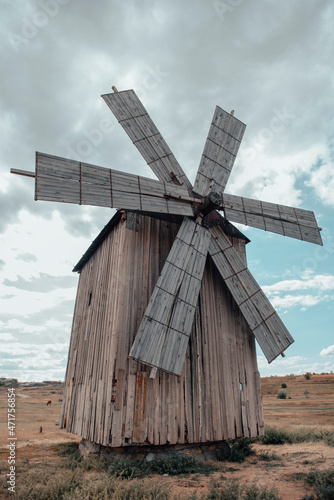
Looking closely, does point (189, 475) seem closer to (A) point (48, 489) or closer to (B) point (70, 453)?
(A) point (48, 489)

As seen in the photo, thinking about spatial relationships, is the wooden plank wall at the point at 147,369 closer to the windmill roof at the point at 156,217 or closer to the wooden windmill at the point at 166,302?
the wooden windmill at the point at 166,302

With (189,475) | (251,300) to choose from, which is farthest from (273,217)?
(189,475)

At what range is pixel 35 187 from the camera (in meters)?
6.31

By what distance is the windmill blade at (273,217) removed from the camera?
9234 mm

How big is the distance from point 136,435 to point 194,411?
149 cm

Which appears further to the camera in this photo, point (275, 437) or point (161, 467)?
point (275, 437)

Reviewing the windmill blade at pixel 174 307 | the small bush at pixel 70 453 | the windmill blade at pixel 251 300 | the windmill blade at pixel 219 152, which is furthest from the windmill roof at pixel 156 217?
the small bush at pixel 70 453

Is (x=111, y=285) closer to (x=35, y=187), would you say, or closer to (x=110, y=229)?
(x=110, y=229)

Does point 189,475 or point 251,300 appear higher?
point 251,300

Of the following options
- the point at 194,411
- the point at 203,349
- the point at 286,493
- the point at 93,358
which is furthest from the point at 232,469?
the point at 93,358

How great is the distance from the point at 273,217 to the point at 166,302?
468cm

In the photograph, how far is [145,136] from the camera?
30.1 feet

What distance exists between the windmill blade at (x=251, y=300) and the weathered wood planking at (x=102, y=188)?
1.35 m

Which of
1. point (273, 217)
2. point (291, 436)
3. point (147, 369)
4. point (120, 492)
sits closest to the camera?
point (120, 492)
